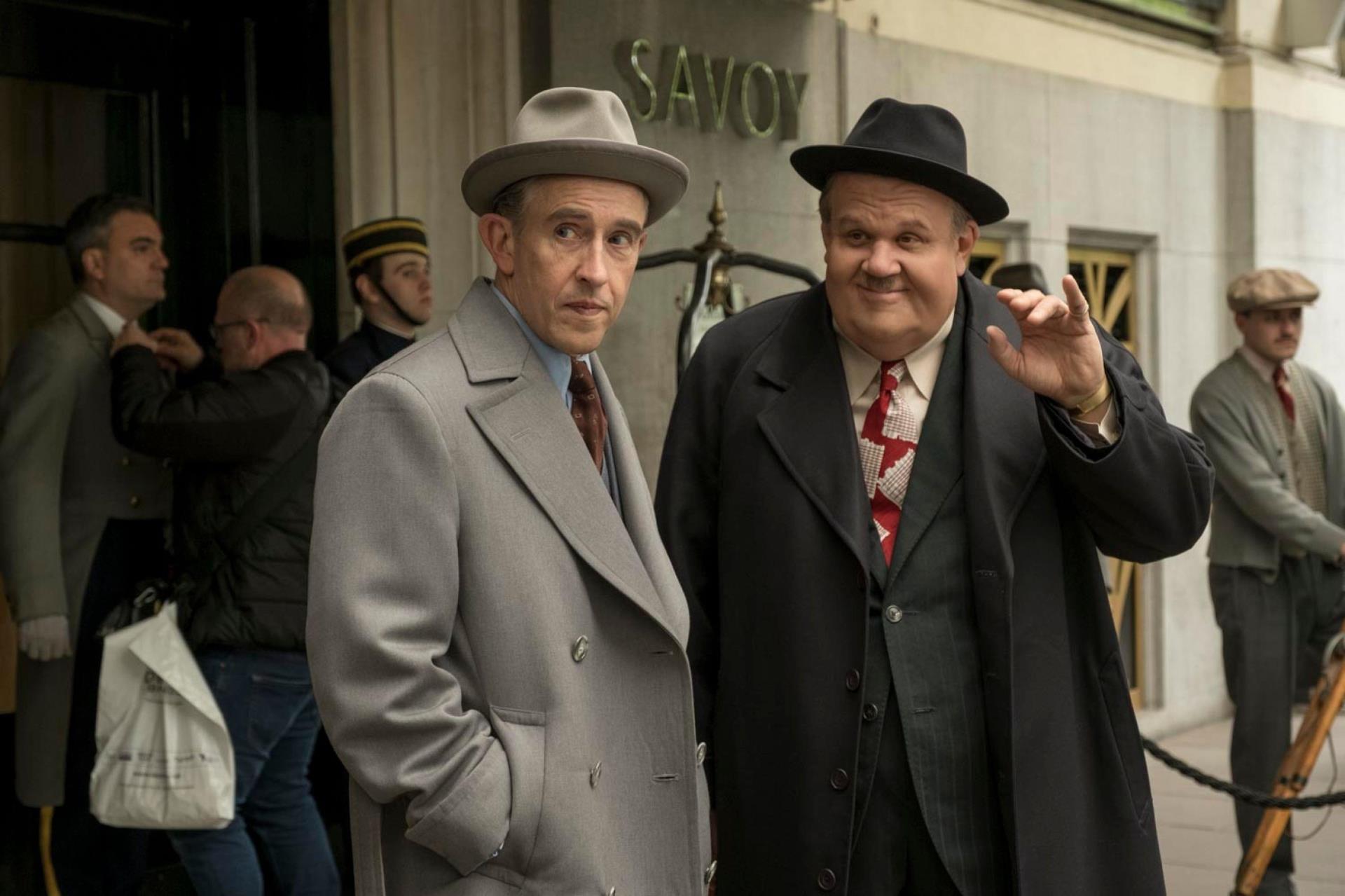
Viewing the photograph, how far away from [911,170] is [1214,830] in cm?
515

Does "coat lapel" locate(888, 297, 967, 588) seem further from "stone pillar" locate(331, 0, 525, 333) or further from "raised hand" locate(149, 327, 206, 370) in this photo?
"stone pillar" locate(331, 0, 525, 333)

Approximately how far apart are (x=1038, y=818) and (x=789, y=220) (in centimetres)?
434

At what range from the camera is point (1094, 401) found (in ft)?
9.23

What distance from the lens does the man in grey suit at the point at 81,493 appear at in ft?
15.2

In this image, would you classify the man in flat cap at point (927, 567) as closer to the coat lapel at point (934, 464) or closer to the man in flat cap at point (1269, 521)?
the coat lapel at point (934, 464)

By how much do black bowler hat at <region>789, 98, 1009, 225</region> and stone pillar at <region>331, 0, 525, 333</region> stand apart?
274 cm

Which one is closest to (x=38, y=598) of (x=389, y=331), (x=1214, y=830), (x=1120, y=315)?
(x=389, y=331)

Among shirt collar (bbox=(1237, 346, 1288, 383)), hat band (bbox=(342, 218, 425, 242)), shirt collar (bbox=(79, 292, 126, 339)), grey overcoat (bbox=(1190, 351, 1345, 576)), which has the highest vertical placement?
hat band (bbox=(342, 218, 425, 242))

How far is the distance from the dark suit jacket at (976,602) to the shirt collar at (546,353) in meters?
0.57

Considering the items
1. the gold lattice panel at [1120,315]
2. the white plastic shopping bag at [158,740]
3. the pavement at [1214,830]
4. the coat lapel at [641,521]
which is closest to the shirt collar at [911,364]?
the coat lapel at [641,521]

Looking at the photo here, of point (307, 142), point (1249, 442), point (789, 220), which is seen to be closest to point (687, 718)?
point (307, 142)

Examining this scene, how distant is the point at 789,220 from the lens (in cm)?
689

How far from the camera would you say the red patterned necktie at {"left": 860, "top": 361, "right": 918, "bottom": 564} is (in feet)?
9.81

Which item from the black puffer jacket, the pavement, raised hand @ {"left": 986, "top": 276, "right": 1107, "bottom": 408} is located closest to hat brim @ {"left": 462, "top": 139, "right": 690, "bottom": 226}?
raised hand @ {"left": 986, "top": 276, "right": 1107, "bottom": 408}
